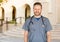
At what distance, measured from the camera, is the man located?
3.58m

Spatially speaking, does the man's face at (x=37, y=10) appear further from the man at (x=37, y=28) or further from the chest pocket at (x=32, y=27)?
the chest pocket at (x=32, y=27)

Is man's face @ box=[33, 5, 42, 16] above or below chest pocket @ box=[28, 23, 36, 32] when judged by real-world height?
above

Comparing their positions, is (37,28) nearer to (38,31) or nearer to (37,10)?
(38,31)

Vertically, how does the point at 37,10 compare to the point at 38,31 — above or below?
above

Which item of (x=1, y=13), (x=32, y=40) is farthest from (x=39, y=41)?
(x=1, y=13)

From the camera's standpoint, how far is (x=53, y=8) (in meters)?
16.3

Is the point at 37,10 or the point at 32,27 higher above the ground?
the point at 37,10

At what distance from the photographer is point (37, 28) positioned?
11.8 feet

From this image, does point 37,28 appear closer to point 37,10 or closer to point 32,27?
point 32,27

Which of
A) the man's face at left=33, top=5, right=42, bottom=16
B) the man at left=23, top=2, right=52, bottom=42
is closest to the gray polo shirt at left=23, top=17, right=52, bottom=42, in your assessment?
the man at left=23, top=2, right=52, bottom=42

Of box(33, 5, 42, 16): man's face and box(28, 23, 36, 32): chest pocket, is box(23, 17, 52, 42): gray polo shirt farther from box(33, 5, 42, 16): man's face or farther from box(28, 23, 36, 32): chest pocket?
box(33, 5, 42, 16): man's face

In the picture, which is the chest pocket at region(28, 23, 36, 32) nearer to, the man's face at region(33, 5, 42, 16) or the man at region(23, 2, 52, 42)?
the man at region(23, 2, 52, 42)

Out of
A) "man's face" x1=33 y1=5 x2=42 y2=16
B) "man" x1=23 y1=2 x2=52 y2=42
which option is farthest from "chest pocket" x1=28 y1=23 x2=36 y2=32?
"man's face" x1=33 y1=5 x2=42 y2=16

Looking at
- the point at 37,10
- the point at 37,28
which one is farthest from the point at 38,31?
the point at 37,10
